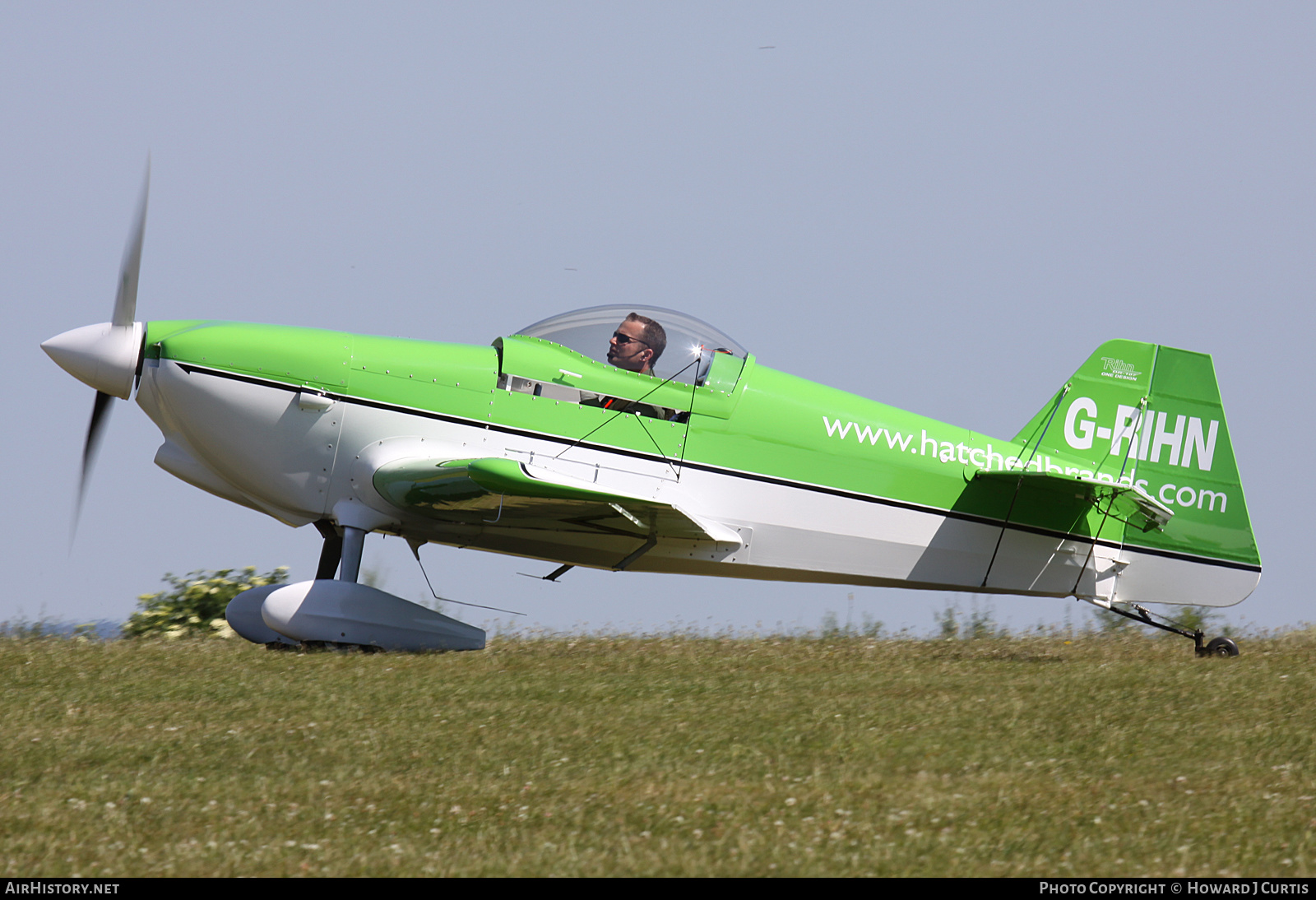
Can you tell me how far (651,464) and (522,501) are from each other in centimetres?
115

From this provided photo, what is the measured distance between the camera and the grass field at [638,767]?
469cm

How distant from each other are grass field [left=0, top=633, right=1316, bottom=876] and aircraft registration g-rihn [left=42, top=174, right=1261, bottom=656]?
45.4 inches

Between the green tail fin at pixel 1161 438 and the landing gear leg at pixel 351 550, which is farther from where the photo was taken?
the green tail fin at pixel 1161 438

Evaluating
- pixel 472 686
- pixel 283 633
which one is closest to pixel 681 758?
pixel 472 686

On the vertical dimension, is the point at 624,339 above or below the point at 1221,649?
above

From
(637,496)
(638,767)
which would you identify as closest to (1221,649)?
(637,496)

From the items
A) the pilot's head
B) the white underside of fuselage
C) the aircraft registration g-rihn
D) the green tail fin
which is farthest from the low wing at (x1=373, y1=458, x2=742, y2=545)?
the green tail fin

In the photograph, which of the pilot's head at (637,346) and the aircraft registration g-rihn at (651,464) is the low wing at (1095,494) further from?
the pilot's head at (637,346)

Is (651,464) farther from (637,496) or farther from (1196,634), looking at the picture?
(1196,634)

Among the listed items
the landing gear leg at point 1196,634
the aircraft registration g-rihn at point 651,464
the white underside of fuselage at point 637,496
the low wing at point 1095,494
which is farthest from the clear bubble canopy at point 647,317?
the landing gear leg at point 1196,634

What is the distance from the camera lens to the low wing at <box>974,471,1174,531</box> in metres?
9.59

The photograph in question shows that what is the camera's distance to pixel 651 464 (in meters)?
9.44

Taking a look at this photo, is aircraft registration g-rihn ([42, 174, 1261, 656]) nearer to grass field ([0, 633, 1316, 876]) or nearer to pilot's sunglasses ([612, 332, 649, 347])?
pilot's sunglasses ([612, 332, 649, 347])

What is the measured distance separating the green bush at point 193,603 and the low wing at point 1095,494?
7.36 m
